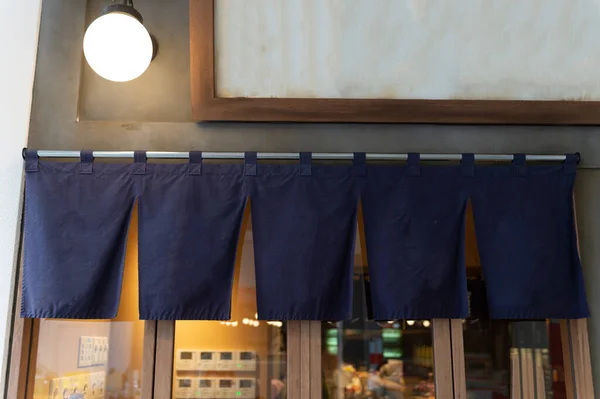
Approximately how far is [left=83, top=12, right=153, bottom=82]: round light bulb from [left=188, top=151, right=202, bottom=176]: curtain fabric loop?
570 mm

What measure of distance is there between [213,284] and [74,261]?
2.51 ft

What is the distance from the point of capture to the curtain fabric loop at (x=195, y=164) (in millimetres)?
3221

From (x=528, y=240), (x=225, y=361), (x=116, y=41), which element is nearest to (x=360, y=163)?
(x=528, y=240)

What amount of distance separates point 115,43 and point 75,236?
1064 millimetres

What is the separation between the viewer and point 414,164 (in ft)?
10.7

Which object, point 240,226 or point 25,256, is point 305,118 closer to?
point 240,226

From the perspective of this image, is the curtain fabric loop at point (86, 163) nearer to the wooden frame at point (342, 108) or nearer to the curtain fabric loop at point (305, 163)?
the wooden frame at point (342, 108)

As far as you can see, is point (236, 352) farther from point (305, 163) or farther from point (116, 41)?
point (116, 41)

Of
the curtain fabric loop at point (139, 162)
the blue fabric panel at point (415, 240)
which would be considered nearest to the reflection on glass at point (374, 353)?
the blue fabric panel at point (415, 240)

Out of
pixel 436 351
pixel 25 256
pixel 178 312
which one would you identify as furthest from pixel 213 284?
pixel 436 351

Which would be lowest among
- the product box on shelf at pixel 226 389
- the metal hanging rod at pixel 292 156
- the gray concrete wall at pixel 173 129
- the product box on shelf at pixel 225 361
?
the product box on shelf at pixel 226 389

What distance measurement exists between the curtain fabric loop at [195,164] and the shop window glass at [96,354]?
493 mm

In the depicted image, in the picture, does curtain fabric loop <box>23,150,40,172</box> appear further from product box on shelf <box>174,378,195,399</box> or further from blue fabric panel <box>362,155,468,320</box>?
Result: blue fabric panel <box>362,155,468,320</box>

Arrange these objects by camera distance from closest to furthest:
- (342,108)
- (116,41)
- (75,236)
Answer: (116,41), (75,236), (342,108)
